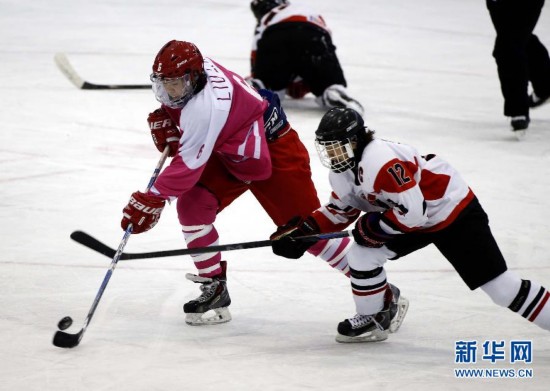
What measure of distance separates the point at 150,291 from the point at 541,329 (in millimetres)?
1309

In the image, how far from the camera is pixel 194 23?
31.8ft

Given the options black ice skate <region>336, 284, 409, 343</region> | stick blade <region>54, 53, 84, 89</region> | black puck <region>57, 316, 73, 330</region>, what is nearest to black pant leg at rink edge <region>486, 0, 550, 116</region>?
stick blade <region>54, 53, 84, 89</region>

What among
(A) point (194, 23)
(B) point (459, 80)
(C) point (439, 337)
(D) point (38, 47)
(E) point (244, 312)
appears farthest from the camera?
(A) point (194, 23)

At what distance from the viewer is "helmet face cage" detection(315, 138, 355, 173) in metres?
3.11

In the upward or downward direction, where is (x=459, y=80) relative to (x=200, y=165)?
downward

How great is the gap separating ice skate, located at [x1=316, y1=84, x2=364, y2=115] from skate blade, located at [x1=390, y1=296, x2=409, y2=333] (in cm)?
325

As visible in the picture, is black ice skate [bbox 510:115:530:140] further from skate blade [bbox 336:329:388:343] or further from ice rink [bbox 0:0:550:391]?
skate blade [bbox 336:329:388:343]

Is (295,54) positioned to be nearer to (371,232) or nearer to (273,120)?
(273,120)

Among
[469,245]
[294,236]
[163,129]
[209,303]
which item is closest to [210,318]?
[209,303]

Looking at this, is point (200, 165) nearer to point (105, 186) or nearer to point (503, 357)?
point (503, 357)

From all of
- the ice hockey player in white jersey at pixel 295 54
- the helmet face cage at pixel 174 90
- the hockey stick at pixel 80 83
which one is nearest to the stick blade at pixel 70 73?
the hockey stick at pixel 80 83

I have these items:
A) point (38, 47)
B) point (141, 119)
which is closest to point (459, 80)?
point (141, 119)

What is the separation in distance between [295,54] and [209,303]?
348 cm

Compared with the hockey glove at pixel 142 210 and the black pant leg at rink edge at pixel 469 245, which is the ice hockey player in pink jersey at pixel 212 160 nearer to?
the hockey glove at pixel 142 210
